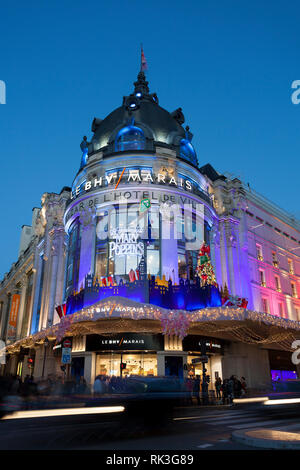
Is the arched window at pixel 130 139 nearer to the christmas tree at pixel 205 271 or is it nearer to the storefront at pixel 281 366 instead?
the christmas tree at pixel 205 271

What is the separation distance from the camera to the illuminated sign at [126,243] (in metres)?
30.4

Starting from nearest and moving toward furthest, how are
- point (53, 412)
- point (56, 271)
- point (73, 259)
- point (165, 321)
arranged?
point (53, 412), point (165, 321), point (73, 259), point (56, 271)

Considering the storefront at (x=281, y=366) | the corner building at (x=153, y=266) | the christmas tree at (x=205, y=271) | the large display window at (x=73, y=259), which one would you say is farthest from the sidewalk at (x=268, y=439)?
the storefront at (x=281, y=366)

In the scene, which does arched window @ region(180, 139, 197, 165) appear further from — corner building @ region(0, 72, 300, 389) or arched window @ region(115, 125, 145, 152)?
arched window @ region(115, 125, 145, 152)

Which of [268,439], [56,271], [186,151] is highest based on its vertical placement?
[186,151]

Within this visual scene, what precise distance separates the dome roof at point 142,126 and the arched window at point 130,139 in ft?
0.93

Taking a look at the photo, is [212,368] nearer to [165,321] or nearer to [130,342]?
[130,342]

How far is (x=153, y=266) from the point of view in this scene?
3031 centimetres

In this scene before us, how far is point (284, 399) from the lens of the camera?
15812 mm

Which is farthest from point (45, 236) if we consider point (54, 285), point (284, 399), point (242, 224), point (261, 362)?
point (284, 399)

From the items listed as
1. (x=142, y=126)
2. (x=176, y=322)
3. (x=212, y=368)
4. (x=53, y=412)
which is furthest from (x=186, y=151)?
(x=53, y=412)

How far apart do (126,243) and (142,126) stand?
1352 cm
